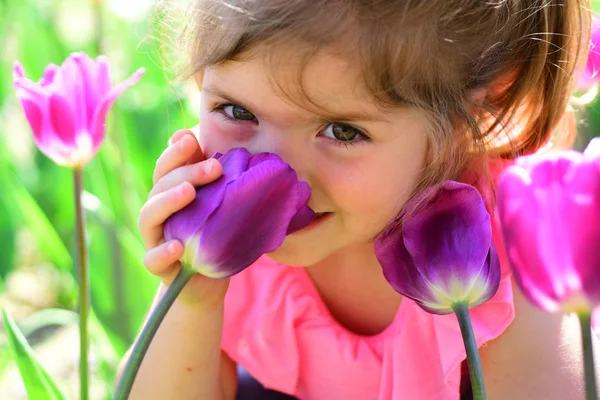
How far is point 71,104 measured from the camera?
3.04ft

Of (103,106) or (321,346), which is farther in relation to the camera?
(321,346)

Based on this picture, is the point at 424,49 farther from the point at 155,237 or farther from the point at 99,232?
the point at 99,232

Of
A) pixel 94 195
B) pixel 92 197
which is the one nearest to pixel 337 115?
pixel 92 197

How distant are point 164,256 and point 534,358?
520 millimetres

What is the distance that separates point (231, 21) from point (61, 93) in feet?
0.62

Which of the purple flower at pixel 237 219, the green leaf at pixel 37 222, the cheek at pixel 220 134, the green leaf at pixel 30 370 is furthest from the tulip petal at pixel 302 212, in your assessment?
the green leaf at pixel 37 222

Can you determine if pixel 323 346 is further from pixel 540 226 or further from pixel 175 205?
pixel 540 226

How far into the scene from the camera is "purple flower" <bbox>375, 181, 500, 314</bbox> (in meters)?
0.65

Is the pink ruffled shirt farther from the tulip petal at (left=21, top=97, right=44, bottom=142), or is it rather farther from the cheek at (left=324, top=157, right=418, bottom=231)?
the tulip petal at (left=21, top=97, right=44, bottom=142)

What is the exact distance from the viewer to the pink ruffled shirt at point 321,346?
111cm

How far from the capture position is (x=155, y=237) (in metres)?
0.87

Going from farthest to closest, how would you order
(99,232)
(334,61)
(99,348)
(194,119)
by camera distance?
(194,119) < (99,232) < (99,348) < (334,61)

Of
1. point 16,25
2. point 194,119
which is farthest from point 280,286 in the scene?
point 16,25

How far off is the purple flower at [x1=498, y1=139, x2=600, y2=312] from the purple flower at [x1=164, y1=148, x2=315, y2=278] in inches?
7.0
